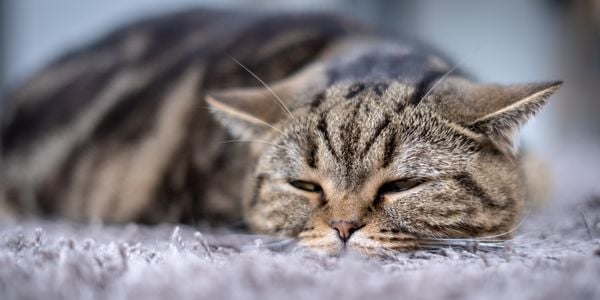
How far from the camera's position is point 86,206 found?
5.76 feet

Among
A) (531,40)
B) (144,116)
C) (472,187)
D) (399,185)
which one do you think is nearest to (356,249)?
(399,185)

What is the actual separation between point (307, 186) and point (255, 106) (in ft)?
0.80

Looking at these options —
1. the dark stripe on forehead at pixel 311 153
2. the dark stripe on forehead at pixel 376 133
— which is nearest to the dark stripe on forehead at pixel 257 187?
the dark stripe on forehead at pixel 311 153

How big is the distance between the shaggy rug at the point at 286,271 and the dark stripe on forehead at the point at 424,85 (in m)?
0.29

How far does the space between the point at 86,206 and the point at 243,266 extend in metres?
1.14

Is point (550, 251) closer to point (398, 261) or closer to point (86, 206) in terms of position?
point (398, 261)

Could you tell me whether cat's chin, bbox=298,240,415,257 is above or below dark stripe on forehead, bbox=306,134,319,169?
below

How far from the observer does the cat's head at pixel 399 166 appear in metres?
1.03

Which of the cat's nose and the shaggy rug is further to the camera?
the cat's nose

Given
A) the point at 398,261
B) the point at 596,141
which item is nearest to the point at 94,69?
the point at 398,261

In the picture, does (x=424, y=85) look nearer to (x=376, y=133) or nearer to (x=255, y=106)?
(x=376, y=133)

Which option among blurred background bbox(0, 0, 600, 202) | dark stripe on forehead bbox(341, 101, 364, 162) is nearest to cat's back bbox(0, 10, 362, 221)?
dark stripe on forehead bbox(341, 101, 364, 162)

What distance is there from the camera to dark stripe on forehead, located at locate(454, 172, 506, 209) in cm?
107

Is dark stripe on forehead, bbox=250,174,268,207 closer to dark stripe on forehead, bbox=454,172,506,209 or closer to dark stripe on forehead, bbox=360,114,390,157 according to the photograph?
dark stripe on forehead, bbox=360,114,390,157
